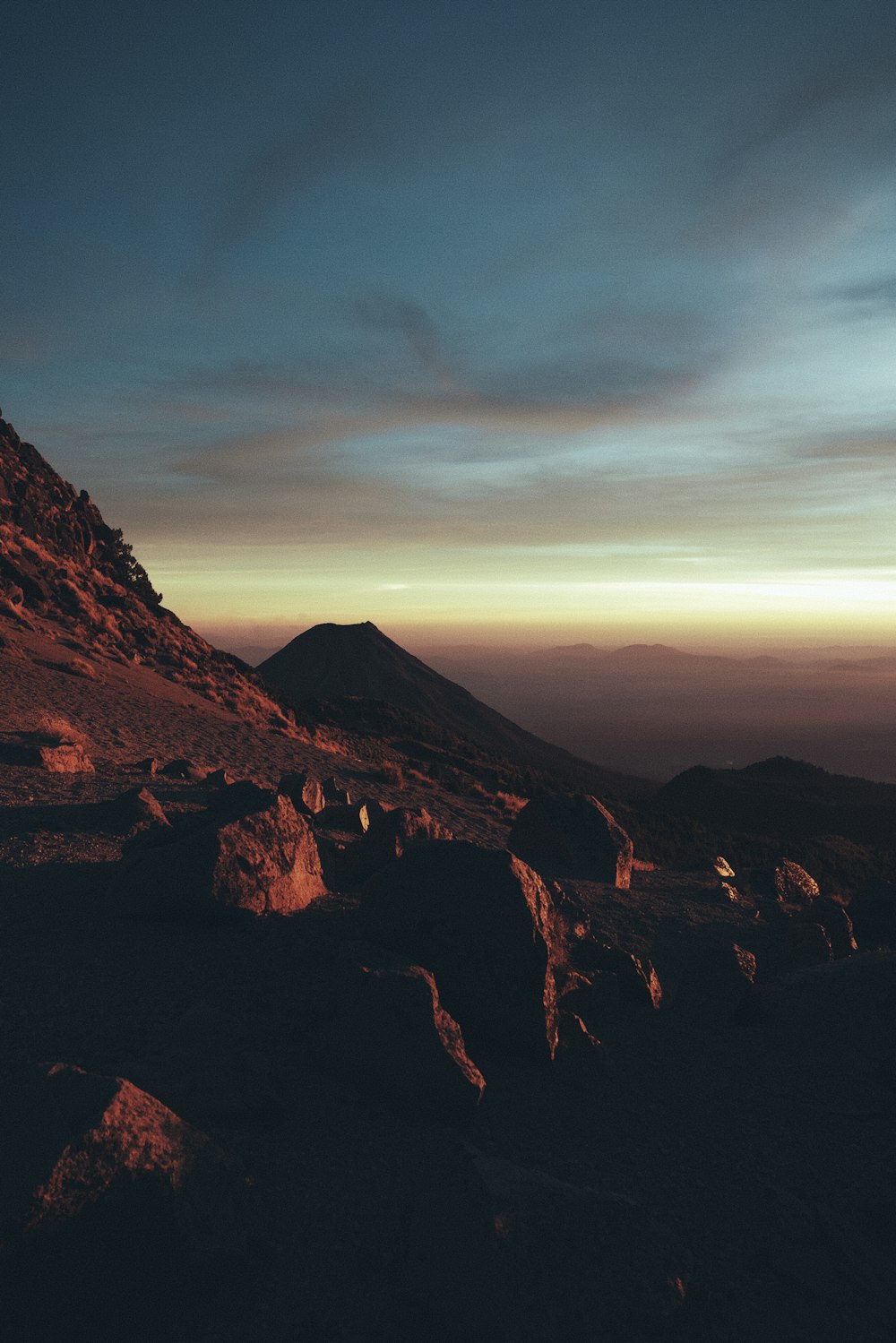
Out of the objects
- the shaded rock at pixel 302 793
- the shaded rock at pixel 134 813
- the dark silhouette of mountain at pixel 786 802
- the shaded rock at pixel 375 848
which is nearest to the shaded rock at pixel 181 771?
the shaded rock at pixel 302 793

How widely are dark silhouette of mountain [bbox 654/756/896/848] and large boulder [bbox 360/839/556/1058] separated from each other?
115 feet

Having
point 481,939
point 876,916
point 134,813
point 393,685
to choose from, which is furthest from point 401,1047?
point 393,685

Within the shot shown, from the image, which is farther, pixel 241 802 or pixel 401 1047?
pixel 241 802

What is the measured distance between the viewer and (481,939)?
26.8ft

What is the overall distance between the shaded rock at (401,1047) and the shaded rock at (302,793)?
24.5ft

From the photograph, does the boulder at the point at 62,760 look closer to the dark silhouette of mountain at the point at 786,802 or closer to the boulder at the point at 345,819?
the boulder at the point at 345,819

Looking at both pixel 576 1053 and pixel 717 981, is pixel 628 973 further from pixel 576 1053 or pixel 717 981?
pixel 576 1053

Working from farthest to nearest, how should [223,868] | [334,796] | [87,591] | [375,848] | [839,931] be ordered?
1. [87,591]
2. [334,796]
3. [839,931]
4. [375,848]
5. [223,868]

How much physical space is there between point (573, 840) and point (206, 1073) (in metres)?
10.9

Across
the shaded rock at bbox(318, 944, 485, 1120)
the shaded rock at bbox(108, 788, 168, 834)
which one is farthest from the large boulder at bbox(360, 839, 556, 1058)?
the shaded rock at bbox(108, 788, 168, 834)

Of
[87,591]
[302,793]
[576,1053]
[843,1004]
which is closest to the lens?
[576,1053]

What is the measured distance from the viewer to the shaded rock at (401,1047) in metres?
7.02

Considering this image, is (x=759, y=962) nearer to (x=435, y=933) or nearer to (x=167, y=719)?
(x=435, y=933)

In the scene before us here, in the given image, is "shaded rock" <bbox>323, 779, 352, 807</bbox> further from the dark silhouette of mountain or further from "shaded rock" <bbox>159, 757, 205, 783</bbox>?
the dark silhouette of mountain
